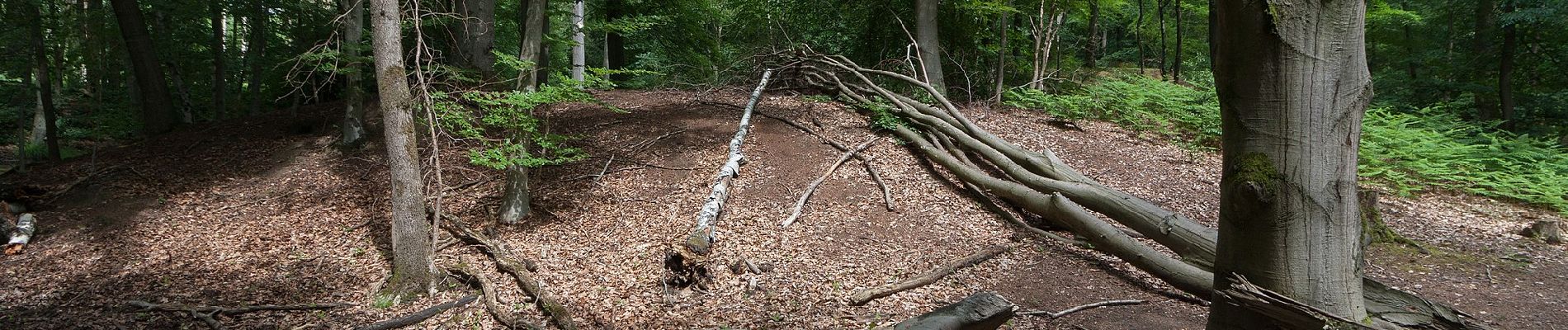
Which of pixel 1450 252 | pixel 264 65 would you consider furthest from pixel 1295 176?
pixel 264 65

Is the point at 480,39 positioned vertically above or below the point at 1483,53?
below

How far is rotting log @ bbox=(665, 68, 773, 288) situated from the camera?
608 centimetres

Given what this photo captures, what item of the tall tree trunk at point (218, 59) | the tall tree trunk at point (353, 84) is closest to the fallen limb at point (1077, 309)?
the tall tree trunk at point (353, 84)

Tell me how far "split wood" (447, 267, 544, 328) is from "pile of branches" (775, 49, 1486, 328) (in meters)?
5.29

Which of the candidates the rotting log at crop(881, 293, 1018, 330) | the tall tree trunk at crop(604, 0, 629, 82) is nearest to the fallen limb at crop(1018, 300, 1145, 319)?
the rotting log at crop(881, 293, 1018, 330)

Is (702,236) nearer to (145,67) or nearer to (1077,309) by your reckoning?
(1077,309)

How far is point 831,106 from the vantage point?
11.3m

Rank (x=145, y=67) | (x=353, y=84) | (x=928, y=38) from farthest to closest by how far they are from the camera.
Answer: (x=928, y=38)
(x=145, y=67)
(x=353, y=84)

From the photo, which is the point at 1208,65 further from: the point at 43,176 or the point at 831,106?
the point at 43,176

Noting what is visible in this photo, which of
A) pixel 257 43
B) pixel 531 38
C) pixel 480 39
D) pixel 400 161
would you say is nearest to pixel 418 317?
pixel 400 161

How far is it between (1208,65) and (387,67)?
2324 cm

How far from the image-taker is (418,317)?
18.9 feet

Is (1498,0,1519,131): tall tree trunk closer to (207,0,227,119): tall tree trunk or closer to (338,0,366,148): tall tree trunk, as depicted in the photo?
(338,0,366,148): tall tree trunk

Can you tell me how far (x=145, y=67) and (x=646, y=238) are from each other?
10531 mm
